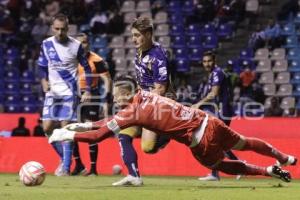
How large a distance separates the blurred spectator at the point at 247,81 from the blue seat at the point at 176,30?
3.39 metres

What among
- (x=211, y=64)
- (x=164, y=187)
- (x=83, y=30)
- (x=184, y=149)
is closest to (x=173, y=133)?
(x=164, y=187)

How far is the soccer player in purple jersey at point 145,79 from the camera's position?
425 inches

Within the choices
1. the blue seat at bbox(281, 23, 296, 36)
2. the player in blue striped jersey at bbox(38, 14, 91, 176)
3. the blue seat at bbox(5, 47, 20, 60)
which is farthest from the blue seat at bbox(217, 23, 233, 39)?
the player in blue striped jersey at bbox(38, 14, 91, 176)

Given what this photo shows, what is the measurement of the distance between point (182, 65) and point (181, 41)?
3.33ft

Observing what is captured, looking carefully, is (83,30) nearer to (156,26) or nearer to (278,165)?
(156,26)

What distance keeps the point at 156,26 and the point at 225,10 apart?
2.25 m

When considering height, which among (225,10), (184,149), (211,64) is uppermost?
(225,10)

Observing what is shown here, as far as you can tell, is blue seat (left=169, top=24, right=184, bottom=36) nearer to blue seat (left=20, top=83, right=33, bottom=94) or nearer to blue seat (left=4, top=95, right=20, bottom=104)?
blue seat (left=20, top=83, right=33, bottom=94)

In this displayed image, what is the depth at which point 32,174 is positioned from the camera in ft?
33.7

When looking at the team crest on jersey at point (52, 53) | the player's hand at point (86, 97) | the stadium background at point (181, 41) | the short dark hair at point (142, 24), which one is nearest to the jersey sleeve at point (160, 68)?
Result: the short dark hair at point (142, 24)

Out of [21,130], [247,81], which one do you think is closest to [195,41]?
[247,81]

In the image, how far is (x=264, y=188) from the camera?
1038cm

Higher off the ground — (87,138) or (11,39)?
(11,39)

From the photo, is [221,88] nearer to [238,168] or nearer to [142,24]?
[142,24]
